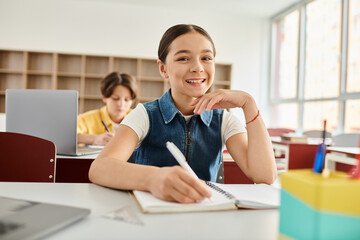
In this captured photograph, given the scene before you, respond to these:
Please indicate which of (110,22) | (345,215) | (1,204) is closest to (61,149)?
(1,204)

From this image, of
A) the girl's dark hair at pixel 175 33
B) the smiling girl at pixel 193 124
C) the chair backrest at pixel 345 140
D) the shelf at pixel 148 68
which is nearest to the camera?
the smiling girl at pixel 193 124

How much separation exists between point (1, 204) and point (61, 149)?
1.08 metres

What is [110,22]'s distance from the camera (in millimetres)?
5562

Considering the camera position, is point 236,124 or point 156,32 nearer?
point 236,124

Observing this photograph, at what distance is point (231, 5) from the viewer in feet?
18.1

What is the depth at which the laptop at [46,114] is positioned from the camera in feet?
5.13

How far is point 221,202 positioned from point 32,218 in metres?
0.37

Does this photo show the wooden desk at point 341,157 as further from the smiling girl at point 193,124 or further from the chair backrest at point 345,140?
the smiling girl at point 193,124

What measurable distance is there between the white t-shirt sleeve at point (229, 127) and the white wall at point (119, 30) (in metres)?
4.64

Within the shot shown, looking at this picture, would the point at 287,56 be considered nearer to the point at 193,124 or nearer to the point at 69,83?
the point at 69,83

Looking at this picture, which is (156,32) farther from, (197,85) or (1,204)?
(1,204)

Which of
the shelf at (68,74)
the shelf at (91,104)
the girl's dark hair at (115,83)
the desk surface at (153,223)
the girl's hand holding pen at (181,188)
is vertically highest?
the shelf at (68,74)

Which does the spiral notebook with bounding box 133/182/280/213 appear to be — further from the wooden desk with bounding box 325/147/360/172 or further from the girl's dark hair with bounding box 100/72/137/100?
the girl's dark hair with bounding box 100/72/137/100

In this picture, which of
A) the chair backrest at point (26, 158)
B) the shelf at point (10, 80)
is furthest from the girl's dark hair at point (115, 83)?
the shelf at point (10, 80)
